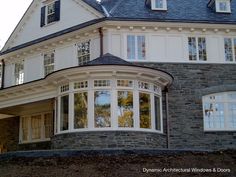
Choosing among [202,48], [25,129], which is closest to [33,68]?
[25,129]

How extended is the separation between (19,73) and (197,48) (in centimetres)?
1029

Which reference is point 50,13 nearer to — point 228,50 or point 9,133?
point 9,133

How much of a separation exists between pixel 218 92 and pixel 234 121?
5.15ft

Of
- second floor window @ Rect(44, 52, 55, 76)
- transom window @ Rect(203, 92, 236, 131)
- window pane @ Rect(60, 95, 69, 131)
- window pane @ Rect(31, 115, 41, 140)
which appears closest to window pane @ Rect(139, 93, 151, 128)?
window pane @ Rect(60, 95, 69, 131)

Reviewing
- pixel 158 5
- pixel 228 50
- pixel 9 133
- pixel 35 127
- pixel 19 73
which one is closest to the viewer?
pixel 228 50

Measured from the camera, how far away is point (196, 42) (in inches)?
778

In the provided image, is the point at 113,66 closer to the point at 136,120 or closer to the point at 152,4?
the point at 136,120

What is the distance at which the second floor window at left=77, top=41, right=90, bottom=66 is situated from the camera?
785 inches

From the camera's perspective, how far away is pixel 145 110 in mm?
16594

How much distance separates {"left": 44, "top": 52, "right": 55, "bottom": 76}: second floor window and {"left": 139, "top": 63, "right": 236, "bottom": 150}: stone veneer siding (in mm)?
5544

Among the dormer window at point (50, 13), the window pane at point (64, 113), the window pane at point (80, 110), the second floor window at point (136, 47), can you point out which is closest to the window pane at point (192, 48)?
the second floor window at point (136, 47)

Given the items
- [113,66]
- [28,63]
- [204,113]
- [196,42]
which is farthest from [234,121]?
[28,63]

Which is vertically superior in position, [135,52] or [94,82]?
→ [135,52]

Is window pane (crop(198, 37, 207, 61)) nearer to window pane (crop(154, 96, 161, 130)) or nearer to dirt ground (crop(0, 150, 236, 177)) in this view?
window pane (crop(154, 96, 161, 130))
